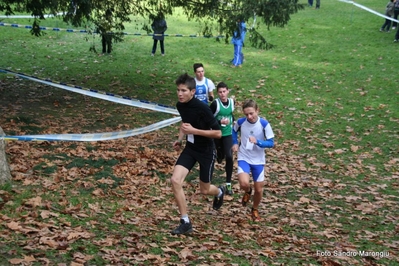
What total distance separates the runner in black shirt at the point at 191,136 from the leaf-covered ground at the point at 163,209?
57 centimetres

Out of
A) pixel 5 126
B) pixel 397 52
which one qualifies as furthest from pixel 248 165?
pixel 397 52

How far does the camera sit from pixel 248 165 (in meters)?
8.32

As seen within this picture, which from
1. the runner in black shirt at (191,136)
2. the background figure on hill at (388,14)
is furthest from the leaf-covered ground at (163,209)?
the background figure on hill at (388,14)

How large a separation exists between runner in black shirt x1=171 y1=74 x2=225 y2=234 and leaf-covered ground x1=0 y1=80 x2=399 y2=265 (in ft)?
1.86

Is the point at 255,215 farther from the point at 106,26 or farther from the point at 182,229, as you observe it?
the point at 106,26

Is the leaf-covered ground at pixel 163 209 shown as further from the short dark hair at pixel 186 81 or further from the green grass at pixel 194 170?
the short dark hair at pixel 186 81

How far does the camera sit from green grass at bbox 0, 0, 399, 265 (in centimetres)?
685

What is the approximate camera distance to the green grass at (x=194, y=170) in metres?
6.85

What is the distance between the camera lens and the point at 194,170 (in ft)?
36.9

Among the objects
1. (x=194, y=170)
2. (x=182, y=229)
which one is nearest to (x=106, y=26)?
(x=194, y=170)

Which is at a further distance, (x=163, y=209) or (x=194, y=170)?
(x=194, y=170)

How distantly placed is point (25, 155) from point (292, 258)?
5.30 meters

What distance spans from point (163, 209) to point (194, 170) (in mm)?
2805

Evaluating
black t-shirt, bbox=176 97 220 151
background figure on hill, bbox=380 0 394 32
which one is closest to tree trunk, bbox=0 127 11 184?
black t-shirt, bbox=176 97 220 151
